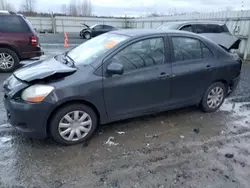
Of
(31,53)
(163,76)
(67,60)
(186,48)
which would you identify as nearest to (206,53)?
(186,48)

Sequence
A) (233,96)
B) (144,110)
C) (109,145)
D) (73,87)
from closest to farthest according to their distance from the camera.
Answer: (73,87) → (109,145) → (144,110) → (233,96)

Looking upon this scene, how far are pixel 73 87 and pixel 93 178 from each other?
1.20 meters

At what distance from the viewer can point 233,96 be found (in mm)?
5445

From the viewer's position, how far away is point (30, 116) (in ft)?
9.46

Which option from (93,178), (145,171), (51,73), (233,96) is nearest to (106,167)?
(93,178)

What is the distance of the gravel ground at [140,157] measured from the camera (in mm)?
2537

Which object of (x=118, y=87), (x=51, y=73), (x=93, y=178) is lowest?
(x=93, y=178)

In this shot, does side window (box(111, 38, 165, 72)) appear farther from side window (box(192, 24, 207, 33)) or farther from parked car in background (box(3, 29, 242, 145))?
side window (box(192, 24, 207, 33))

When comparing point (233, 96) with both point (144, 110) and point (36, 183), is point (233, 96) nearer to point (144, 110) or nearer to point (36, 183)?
point (144, 110)

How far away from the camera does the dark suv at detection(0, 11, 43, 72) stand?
22.5ft

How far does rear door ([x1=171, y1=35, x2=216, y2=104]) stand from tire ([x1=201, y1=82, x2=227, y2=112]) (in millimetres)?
156

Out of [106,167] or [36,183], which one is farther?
[106,167]

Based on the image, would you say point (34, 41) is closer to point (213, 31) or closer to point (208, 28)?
point (208, 28)

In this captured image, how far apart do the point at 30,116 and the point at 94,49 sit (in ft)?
4.93
